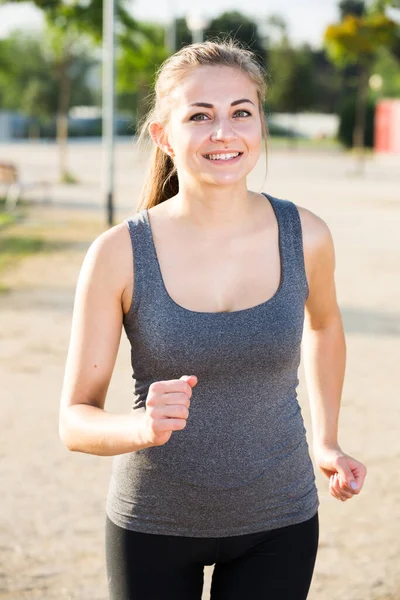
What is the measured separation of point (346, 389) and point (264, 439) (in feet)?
16.0

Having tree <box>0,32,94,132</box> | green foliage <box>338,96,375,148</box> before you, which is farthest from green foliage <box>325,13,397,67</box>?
tree <box>0,32,94,132</box>

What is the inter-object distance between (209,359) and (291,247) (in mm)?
357

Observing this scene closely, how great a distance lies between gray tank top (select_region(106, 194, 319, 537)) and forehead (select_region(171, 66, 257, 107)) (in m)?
0.35

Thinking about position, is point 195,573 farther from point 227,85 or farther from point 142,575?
point 227,85

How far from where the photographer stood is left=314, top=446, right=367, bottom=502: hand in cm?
235

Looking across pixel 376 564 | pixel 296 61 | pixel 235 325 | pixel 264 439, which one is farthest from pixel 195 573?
pixel 296 61

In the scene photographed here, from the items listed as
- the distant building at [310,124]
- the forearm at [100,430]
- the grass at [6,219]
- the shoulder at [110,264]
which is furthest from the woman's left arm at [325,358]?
the distant building at [310,124]

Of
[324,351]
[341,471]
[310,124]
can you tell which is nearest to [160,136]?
[324,351]

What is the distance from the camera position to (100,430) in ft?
6.66

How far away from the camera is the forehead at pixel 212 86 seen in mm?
2285

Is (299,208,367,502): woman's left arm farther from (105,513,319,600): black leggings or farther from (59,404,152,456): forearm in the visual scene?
(59,404,152,456): forearm

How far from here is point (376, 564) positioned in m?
4.21

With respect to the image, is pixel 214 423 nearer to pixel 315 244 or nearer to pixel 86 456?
pixel 315 244

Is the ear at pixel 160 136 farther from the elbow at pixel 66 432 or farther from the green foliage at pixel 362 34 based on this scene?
the green foliage at pixel 362 34
